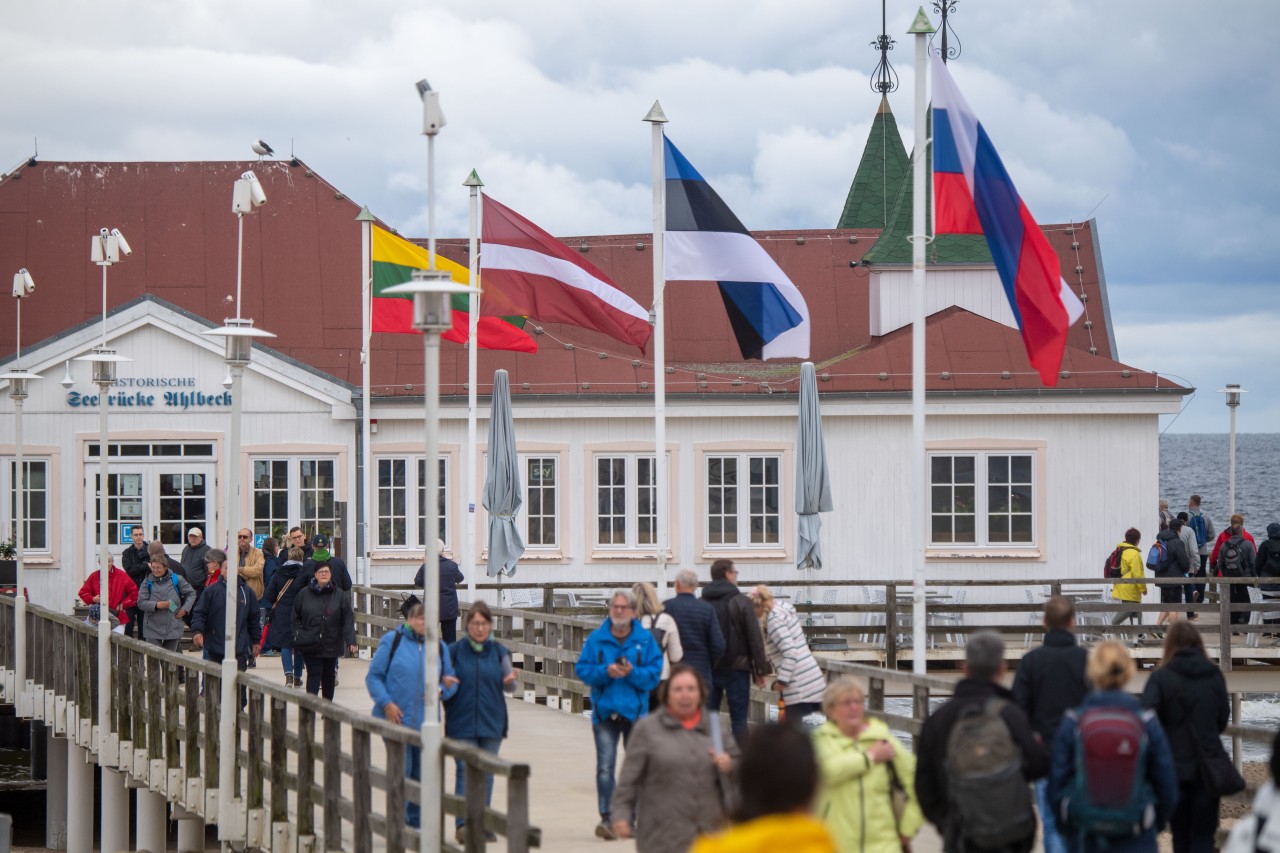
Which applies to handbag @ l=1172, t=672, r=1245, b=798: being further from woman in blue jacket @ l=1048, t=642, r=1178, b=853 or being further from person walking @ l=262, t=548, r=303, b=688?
person walking @ l=262, t=548, r=303, b=688

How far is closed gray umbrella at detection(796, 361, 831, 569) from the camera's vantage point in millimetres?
24047

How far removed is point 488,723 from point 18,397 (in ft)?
34.9

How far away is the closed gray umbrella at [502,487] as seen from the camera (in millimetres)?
24016

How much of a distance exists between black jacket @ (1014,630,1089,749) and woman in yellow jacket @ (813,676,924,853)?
4.97ft

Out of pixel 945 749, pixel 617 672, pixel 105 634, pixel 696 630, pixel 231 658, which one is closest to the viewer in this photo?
pixel 945 749

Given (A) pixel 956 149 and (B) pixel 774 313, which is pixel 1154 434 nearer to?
(B) pixel 774 313

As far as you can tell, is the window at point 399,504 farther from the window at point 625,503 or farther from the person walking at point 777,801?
the person walking at point 777,801

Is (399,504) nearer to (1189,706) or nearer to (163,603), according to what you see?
(163,603)

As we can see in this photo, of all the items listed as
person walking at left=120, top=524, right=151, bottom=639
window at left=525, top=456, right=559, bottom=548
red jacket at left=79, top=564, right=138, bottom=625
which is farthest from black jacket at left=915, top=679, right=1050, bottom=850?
window at left=525, top=456, right=559, bottom=548

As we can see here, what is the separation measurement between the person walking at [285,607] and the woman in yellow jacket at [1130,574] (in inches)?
416

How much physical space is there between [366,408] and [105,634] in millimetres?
8208

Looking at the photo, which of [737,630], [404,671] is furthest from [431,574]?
[737,630]

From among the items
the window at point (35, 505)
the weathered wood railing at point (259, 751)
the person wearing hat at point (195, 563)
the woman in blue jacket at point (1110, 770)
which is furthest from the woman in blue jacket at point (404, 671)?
the window at point (35, 505)

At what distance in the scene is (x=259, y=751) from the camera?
551 inches
